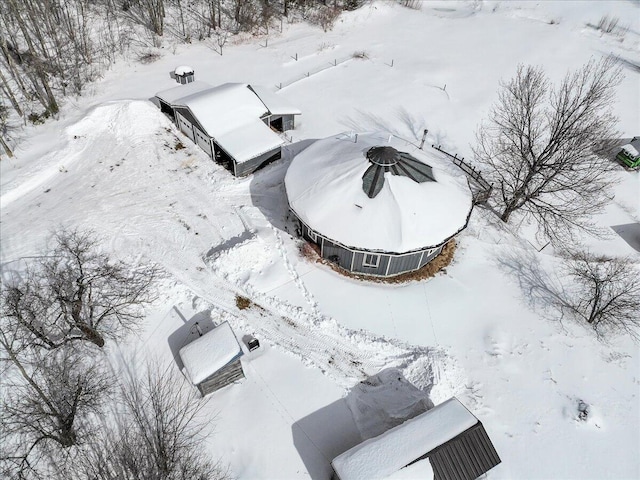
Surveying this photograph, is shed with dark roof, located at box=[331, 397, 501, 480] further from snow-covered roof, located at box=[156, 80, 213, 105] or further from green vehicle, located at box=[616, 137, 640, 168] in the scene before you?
green vehicle, located at box=[616, 137, 640, 168]

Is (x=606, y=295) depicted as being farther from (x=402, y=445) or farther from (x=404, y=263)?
(x=402, y=445)

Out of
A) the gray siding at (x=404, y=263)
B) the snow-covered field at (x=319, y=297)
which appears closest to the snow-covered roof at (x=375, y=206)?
the gray siding at (x=404, y=263)

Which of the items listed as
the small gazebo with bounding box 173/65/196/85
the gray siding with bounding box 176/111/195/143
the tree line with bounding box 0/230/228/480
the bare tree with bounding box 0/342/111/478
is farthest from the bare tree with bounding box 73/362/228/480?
the small gazebo with bounding box 173/65/196/85

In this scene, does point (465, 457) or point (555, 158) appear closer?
point (465, 457)

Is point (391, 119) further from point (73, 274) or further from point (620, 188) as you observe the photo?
point (73, 274)

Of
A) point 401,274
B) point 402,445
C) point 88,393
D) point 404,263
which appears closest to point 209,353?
point 88,393

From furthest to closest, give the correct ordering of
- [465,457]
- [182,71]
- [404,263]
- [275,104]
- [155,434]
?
1. [182,71]
2. [275,104]
3. [404,263]
4. [155,434]
5. [465,457]

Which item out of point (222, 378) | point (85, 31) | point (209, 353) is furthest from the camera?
point (85, 31)
